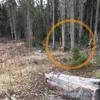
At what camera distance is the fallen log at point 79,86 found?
4.75 metres

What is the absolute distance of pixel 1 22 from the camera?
2064 cm

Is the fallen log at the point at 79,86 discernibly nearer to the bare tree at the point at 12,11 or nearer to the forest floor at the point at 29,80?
the forest floor at the point at 29,80

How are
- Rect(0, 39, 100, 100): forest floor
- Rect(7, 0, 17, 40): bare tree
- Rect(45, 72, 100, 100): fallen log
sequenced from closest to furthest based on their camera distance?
1. Rect(45, 72, 100, 100): fallen log
2. Rect(0, 39, 100, 100): forest floor
3. Rect(7, 0, 17, 40): bare tree

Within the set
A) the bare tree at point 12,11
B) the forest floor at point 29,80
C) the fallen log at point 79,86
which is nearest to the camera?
the fallen log at point 79,86

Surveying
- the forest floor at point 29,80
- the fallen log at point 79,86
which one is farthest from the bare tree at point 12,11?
the fallen log at point 79,86

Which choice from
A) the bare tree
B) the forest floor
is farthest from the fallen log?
the bare tree

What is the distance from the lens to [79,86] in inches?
195

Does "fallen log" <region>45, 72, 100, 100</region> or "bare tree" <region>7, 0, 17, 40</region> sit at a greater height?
"bare tree" <region>7, 0, 17, 40</region>

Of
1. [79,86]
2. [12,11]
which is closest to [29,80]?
[79,86]

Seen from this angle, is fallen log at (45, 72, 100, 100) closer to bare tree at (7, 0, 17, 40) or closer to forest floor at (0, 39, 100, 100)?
forest floor at (0, 39, 100, 100)

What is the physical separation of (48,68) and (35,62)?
110 cm

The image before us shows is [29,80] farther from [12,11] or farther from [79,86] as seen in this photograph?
[12,11]

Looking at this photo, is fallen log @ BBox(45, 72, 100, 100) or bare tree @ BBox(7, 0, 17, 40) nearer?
fallen log @ BBox(45, 72, 100, 100)

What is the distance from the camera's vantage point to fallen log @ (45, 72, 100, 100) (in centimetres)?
475
